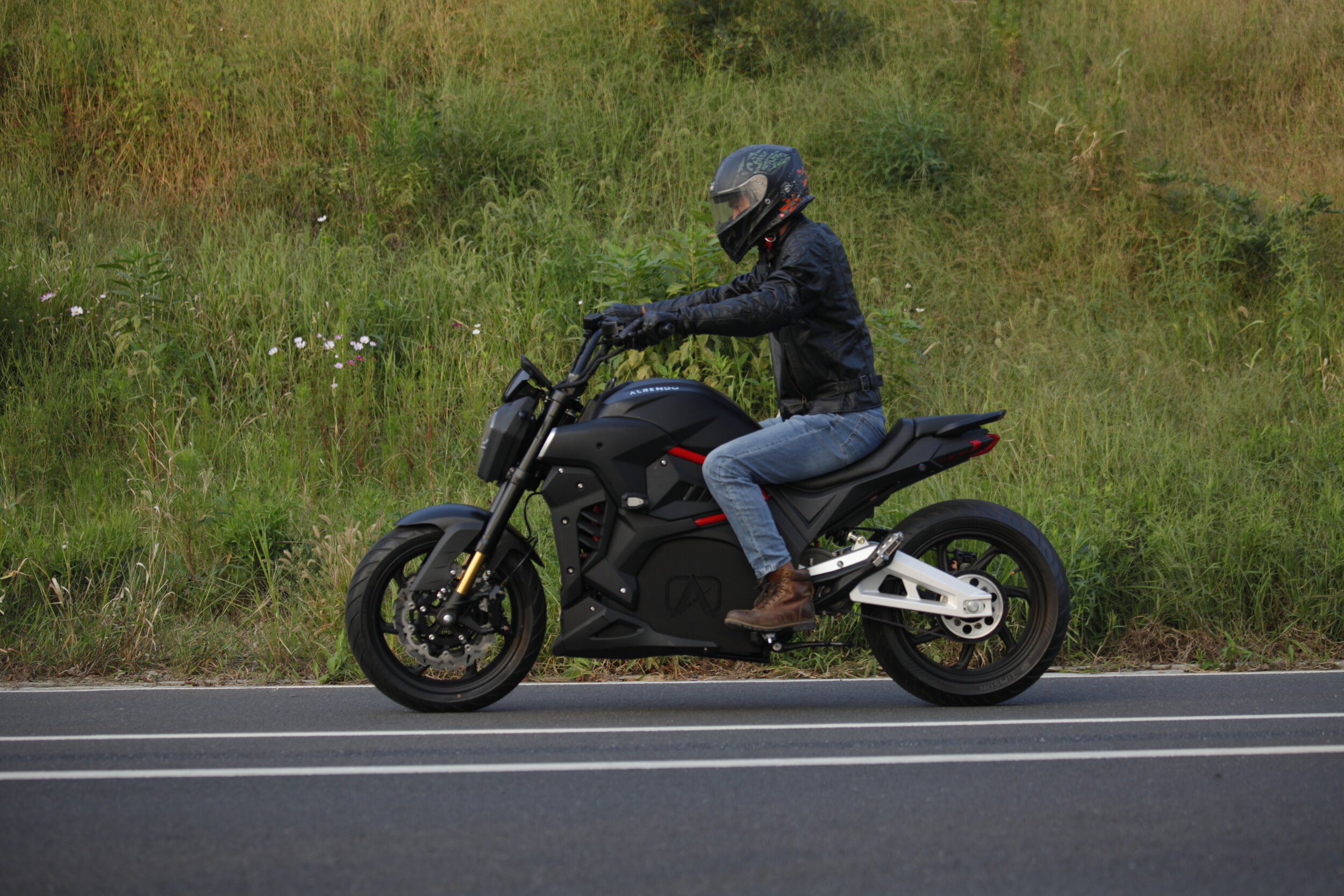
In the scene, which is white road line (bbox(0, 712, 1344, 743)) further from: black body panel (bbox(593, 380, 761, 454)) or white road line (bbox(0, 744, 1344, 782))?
black body panel (bbox(593, 380, 761, 454))

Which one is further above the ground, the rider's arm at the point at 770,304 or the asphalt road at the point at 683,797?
the rider's arm at the point at 770,304

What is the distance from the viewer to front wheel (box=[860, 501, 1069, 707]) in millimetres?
5930

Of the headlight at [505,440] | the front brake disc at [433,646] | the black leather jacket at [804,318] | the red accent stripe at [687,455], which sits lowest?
the front brake disc at [433,646]

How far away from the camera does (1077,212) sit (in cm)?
1294

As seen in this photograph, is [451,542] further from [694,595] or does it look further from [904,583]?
[904,583]

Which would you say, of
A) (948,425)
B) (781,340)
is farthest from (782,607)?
(781,340)

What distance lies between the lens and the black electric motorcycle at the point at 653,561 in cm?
574

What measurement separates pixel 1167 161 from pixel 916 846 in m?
10.9

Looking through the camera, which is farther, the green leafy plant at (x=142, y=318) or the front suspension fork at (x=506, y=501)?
the green leafy plant at (x=142, y=318)

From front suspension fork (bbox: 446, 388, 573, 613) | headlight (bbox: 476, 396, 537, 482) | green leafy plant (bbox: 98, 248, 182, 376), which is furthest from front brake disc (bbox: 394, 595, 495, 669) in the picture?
green leafy plant (bbox: 98, 248, 182, 376)

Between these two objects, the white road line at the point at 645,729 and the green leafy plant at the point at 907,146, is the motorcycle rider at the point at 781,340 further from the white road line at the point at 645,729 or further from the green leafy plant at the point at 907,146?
the green leafy plant at the point at 907,146

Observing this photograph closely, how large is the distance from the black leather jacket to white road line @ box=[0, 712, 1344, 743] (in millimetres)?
1443

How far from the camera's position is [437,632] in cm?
573

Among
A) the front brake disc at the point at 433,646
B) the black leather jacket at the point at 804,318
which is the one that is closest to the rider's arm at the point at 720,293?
the black leather jacket at the point at 804,318
